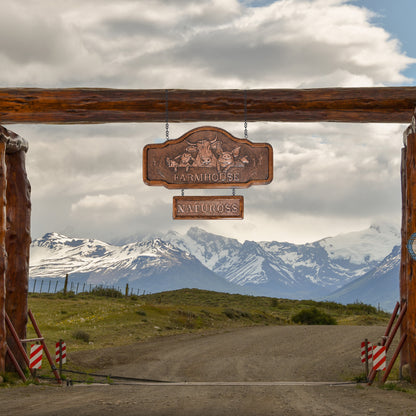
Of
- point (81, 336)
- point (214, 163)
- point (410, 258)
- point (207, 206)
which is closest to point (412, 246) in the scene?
point (410, 258)

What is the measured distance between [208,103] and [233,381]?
7.65m

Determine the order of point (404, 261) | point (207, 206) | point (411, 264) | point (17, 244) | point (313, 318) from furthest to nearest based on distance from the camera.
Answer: point (313, 318)
point (17, 244)
point (404, 261)
point (207, 206)
point (411, 264)

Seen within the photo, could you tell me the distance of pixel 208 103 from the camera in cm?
1442

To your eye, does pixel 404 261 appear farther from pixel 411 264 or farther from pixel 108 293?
pixel 108 293

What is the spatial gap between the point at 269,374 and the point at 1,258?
862cm

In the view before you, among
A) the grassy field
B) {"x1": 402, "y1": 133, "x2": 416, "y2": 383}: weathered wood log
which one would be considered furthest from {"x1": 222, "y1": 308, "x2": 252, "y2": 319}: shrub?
{"x1": 402, "y1": 133, "x2": 416, "y2": 383}: weathered wood log

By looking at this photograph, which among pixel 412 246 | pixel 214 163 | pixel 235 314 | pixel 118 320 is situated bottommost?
pixel 235 314

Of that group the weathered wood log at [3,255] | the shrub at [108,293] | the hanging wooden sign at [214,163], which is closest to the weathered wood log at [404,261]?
the hanging wooden sign at [214,163]

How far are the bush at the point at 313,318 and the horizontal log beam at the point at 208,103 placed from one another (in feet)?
87.2

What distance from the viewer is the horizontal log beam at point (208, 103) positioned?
1437cm

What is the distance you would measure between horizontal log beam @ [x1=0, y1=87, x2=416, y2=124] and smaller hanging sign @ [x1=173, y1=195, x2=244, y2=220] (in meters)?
2.06

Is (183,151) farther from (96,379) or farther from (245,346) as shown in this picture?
(245,346)

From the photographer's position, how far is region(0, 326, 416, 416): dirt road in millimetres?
10305

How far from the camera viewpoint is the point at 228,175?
14461mm
